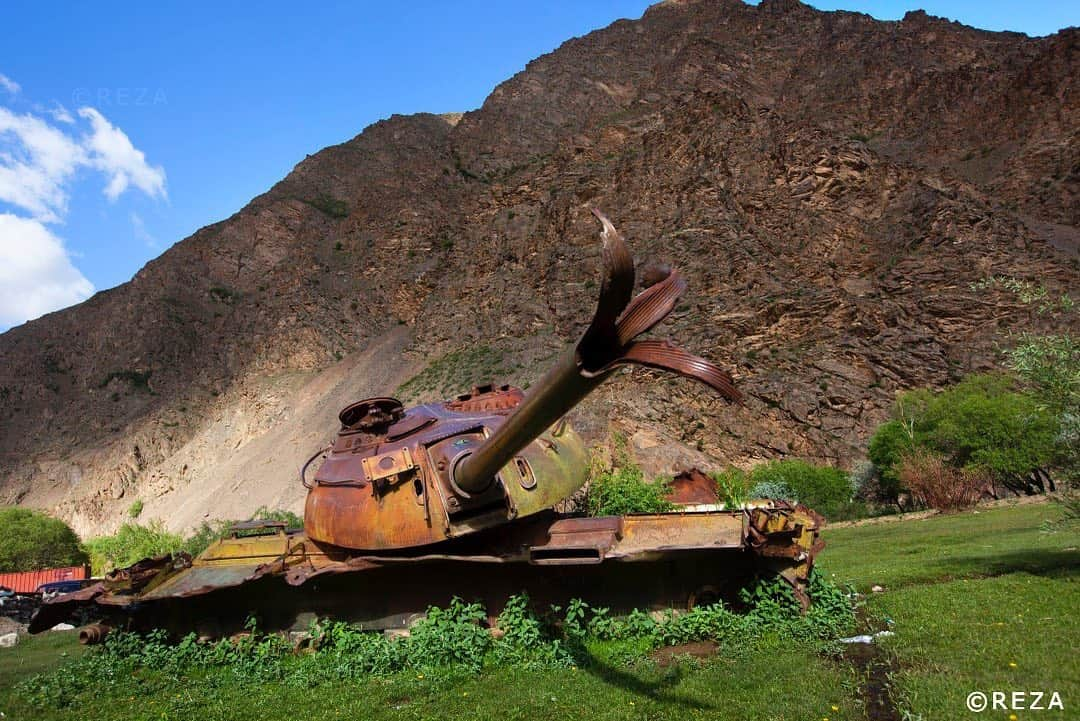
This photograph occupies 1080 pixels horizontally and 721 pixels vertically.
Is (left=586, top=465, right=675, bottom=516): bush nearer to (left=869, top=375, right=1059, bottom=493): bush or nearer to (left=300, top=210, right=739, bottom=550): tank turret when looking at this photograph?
(left=300, top=210, right=739, bottom=550): tank turret

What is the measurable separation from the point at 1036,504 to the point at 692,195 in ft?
93.5

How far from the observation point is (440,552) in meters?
7.42

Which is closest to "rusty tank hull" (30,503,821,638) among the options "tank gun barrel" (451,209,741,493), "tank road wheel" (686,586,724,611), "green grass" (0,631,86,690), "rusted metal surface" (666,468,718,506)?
"tank road wheel" (686,586,724,611)

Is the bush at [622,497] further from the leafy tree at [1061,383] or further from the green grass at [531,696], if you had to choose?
the green grass at [531,696]

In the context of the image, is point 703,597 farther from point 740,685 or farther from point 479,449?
point 479,449

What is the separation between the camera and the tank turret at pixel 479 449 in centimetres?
435

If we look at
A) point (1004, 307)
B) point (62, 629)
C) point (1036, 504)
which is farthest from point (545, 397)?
point (1004, 307)

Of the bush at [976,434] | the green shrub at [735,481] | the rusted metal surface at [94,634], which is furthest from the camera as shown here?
the bush at [976,434]

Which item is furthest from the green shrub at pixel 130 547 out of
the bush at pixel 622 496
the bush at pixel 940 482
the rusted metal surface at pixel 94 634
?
the bush at pixel 940 482

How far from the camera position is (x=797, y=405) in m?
35.7

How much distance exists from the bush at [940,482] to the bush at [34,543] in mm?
43294

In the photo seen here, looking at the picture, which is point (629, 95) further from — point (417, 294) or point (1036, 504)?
point (1036, 504)

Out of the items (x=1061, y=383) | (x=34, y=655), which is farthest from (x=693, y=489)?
(x=34, y=655)

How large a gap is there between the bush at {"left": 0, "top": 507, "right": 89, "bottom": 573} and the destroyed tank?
4102cm
